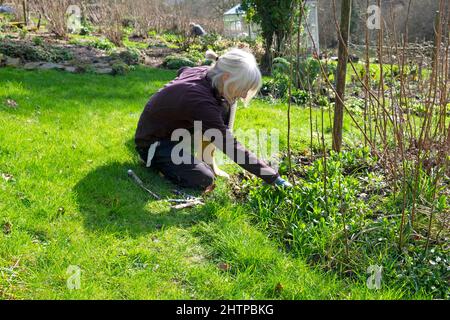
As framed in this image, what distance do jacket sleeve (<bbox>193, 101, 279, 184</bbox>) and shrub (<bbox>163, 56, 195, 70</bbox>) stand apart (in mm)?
5829

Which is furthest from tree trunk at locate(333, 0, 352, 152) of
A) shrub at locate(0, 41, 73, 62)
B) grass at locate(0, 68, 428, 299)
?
shrub at locate(0, 41, 73, 62)

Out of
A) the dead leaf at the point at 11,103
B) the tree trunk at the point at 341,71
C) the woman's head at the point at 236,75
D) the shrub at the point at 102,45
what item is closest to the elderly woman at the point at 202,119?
the woman's head at the point at 236,75

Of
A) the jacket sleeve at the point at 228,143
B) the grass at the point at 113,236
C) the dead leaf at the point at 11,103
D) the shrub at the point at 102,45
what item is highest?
the shrub at the point at 102,45

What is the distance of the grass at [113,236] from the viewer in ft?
7.75

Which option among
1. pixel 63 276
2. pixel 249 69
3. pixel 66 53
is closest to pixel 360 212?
pixel 249 69

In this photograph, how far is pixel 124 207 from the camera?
3148mm

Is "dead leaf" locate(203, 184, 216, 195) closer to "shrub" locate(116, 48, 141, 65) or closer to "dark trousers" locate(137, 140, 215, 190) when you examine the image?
"dark trousers" locate(137, 140, 215, 190)

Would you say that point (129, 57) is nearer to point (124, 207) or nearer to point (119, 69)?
point (119, 69)

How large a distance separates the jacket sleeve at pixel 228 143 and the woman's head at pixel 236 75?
0.17 metres

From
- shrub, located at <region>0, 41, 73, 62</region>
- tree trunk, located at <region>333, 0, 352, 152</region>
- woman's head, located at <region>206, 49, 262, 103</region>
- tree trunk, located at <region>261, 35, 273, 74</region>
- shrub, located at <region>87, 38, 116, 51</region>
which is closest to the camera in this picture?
woman's head, located at <region>206, 49, 262, 103</region>

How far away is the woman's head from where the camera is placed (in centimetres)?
314

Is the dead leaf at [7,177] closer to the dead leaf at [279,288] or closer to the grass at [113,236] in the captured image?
the grass at [113,236]

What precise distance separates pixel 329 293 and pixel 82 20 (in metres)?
13.5
